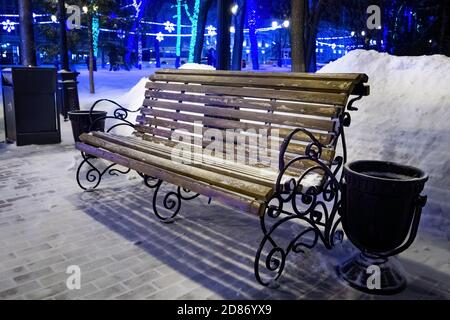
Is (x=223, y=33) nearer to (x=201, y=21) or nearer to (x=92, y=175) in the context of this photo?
(x=201, y=21)

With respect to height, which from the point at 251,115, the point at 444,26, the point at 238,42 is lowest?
the point at 251,115

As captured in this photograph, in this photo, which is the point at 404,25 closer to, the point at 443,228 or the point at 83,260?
the point at 443,228

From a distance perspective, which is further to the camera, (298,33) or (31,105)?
(298,33)

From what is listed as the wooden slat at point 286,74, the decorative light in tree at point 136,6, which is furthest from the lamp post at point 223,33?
the decorative light in tree at point 136,6

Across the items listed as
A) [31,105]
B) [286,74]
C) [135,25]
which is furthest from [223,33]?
[135,25]

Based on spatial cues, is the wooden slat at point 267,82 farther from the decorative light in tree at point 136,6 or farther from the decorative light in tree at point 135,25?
the decorative light in tree at point 135,25

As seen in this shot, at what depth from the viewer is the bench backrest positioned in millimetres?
3658

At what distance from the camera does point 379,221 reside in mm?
3033

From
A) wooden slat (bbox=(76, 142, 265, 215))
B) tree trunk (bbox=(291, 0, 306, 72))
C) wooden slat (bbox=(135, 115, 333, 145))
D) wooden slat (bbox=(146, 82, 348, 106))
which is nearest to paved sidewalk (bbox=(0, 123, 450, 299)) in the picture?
wooden slat (bbox=(76, 142, 265, 215))

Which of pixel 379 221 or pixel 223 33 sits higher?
pixel 223 33

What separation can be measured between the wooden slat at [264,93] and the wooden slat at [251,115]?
17 cm

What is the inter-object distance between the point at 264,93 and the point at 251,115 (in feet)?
0.82

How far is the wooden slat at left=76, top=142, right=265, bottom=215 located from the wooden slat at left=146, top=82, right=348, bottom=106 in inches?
46.7

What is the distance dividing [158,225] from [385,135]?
2745 millimetres
